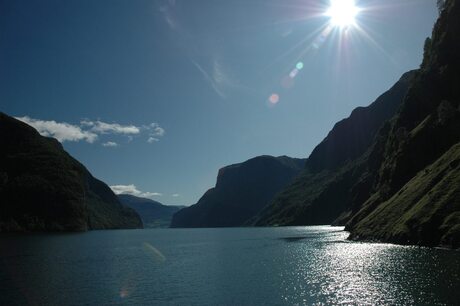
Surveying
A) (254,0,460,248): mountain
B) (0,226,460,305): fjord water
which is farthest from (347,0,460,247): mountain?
(0,226,460,305): fjord water

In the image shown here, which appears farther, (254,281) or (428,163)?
(428,163)

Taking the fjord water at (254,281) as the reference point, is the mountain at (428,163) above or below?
above

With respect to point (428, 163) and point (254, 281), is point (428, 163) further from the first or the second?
point (254, 281)

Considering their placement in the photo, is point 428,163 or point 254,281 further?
point 428,163

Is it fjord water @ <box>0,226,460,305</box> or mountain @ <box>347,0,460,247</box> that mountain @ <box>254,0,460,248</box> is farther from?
fjord water @ <box>0,226,460,305</box>

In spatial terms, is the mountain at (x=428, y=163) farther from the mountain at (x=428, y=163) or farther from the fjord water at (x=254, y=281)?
the fjord water at (x=254, y=281)

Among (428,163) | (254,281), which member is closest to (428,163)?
(428,163)

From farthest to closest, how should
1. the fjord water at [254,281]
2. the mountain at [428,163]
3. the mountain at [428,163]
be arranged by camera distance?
the mountain at [428,163] → the mountain at [428,163] → the fjord water at [254,281]

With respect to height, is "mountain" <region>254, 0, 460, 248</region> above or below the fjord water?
above

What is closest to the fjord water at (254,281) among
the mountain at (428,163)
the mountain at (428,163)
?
the mountain at (428,163)

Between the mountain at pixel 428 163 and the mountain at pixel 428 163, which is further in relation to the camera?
the mountain at pixel 428 163

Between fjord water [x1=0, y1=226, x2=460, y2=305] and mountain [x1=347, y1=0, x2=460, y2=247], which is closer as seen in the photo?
fjord water [x1=0, y1=226, x2=460, y2=305]

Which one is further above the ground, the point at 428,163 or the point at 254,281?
the point at 428,163

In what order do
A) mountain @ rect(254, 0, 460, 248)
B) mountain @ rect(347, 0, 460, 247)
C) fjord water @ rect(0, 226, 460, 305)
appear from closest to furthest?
fjord water @ rect(0, 226, 460, 305) < mountain @ rect(254, 0, 460, 248) < mountain @ rect(347, 0, 460, 247)
